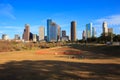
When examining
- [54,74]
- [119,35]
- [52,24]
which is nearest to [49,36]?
[52,24]

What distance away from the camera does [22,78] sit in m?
13.7

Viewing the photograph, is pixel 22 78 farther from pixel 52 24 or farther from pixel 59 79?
pixel 52 24

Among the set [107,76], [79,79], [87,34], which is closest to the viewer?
[79,79]

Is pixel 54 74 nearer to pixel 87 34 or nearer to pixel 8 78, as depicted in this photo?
pixel 8 78

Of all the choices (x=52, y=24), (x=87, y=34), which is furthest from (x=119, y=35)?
(x=52, y=24)

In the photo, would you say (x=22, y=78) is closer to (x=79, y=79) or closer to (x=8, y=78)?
(x=8, y=78)

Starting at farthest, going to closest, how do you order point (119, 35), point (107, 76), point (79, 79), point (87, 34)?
point (87, 34) → point (119, 35) → point (107, 76) → point (79, 79)

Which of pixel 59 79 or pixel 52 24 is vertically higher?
pixel 52 24

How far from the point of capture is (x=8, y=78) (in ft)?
45.1

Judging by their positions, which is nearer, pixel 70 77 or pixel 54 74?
pixel 70 77

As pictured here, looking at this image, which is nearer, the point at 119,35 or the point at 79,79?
the point at 79,79

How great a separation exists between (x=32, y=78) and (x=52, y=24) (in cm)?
18504

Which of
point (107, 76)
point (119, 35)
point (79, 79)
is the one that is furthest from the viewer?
point (119, 35)

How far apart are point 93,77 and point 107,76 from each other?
923mm
